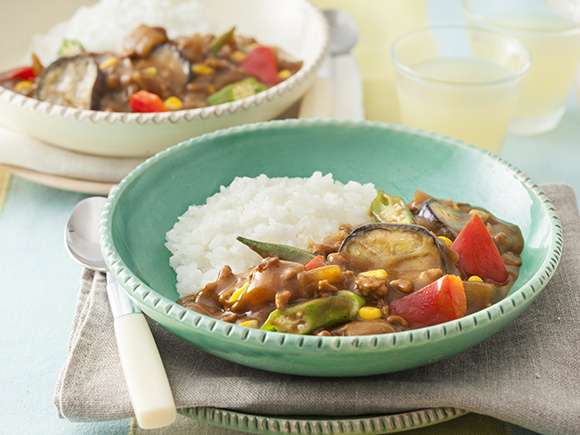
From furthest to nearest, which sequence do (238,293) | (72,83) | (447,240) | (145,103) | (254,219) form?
(72,83) < (145,103) < (254,219) < (447,240) < (238,293)

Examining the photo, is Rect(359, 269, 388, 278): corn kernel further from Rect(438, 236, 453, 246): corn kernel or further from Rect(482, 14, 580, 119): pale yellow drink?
Rect(482, 14, 580, 119): pale yellow drink

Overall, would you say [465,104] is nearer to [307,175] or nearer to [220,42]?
[307,175]

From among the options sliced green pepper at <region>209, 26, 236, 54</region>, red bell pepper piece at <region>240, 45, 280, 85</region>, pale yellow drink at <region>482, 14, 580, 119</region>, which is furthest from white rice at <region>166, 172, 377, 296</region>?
pale yellow drink at <region>482, 14, 580, 119</region>

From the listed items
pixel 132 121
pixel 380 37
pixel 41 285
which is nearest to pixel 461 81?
pixel 380 37

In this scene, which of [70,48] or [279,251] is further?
[70,48]

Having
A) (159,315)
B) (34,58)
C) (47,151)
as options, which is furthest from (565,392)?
(34,58)

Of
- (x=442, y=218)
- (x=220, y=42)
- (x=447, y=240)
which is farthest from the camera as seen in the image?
(x=220, y=42)

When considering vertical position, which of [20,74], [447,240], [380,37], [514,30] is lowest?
[380,37]

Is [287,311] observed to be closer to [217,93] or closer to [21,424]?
[21,424]

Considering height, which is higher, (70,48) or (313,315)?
(313,315)
